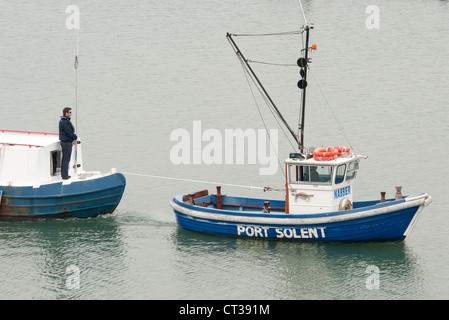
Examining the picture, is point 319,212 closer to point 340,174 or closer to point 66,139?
point 340,174

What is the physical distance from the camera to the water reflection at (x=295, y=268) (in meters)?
22.4

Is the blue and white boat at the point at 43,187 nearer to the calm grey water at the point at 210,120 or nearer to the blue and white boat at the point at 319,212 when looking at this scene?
the calm grey water at the point at 210,120

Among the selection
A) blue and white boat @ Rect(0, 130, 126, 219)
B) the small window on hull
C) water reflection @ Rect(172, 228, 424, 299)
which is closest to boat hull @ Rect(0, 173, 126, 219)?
blue and white boat @ Rect(0, 130, 126, 219)

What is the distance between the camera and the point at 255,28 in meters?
64.7

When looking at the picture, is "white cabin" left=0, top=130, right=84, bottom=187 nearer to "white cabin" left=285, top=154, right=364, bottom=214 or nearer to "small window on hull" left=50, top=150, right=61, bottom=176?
"small window on hull" left=50, top=150, right=61, bottom=176

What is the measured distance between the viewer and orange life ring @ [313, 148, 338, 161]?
2530 centimetres

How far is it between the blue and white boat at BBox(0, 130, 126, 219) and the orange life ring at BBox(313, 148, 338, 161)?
6.88 meters

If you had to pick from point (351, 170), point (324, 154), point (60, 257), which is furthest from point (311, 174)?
point (60, 257)

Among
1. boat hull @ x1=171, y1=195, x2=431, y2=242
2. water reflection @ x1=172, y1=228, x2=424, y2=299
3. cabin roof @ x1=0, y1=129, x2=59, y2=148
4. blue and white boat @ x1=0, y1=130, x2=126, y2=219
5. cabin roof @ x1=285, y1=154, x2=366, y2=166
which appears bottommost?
water reflection @ x1=172, y1=228, x2=424, y2=299

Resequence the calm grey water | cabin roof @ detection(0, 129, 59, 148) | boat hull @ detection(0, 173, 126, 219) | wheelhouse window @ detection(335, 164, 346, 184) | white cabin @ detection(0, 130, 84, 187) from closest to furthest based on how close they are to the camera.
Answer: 1. the calm grey water
2. wheelhouse window @ detection(335, 164, 346, 184)
3. boat hull @ detection(0, 173, 126, 219)
4. white cabin @ detection(0, 130, 84, 187)
5. cabin roof @ detection(0, 129, 59, 148)

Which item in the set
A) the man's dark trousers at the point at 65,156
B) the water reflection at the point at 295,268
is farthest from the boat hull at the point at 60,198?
the water reflection at the point at 295,268

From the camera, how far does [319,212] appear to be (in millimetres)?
25297

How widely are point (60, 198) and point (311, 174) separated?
8.38 m

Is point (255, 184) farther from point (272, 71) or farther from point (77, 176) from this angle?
point (272, 71)
